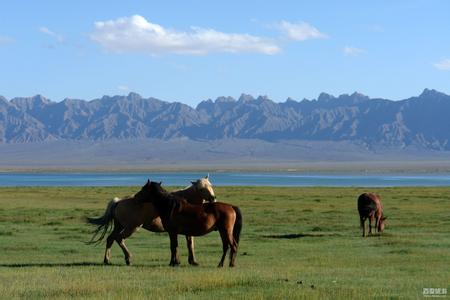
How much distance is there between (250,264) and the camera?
18.1 metres

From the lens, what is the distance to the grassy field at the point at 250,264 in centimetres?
1336

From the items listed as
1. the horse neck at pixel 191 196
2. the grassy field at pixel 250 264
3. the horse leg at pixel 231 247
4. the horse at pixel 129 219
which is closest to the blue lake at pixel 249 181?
the grassy field at pixel 250 264

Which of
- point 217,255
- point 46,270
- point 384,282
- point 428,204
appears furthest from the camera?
point 428,204

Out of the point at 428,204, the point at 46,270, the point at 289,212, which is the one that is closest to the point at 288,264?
the point at 46,270

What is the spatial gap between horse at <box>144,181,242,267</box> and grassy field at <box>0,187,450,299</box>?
0.64 metres

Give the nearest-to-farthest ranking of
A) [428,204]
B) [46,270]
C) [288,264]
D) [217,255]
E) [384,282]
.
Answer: [384,282], [46,270], [288,264], [217,255], [428,204]

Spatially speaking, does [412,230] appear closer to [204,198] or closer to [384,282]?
[204,198]

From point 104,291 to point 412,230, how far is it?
17798 millimetres

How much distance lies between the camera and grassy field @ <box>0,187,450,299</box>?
13359 mm

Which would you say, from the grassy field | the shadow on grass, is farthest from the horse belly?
the shadow on grass

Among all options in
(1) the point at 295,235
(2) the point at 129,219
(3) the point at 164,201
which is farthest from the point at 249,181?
(3) the point at 164,201

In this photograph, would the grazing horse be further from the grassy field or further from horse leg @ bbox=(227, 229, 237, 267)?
horse leg @ bbox=(227, 229, 237, 267)

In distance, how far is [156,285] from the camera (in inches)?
552

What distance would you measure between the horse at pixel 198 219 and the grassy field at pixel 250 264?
25.1 inches
